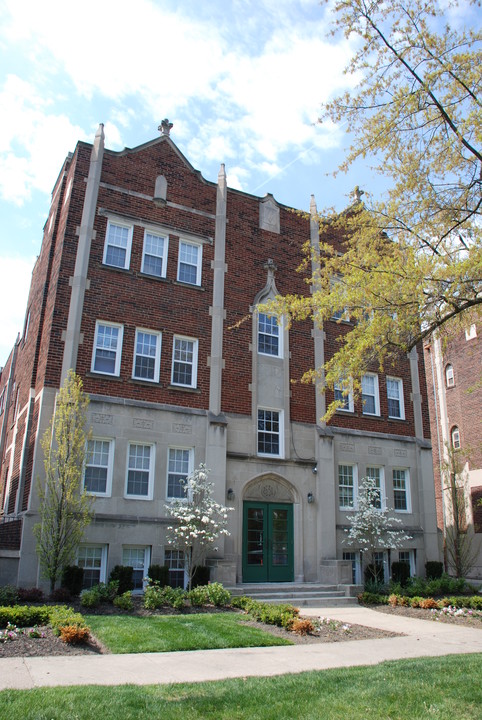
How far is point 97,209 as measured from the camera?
19406 millimetres

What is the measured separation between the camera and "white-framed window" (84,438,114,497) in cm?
1702

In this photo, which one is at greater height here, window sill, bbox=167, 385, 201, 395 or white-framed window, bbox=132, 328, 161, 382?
white-framed window, bbox=132, 328, 161, 382

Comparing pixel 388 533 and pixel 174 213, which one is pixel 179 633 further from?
pixel 174 213

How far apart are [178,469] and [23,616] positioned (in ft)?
27.3

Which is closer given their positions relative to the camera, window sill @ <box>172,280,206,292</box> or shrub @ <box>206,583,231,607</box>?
shrub @ <box>206,583,231,607</box>

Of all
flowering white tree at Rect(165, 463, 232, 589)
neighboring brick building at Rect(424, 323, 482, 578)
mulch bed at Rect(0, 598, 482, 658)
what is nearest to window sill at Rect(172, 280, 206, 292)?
flowering white tree at Rect(165, 463, 232, 589)

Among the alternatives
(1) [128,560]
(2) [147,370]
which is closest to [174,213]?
(2) [147,370]

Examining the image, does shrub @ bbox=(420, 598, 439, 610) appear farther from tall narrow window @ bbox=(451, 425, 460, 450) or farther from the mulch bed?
tall narrow window @ bbox=(451, 425, 460, 450)

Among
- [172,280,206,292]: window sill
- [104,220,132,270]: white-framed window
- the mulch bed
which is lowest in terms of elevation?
the mulch bed

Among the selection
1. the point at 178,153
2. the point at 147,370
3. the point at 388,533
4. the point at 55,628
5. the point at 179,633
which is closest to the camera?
the point at 55,628

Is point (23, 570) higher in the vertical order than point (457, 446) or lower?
lower

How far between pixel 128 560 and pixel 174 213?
456 inches

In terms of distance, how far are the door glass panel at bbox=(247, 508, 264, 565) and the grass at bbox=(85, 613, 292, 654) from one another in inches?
252

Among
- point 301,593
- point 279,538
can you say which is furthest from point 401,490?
point 301,593
